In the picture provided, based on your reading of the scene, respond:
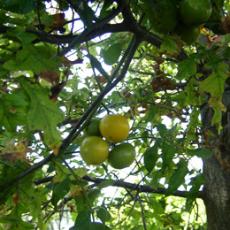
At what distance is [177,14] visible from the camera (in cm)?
191

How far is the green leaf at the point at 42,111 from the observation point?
5.40 feet

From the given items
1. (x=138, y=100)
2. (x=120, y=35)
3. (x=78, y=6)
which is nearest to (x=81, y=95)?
(x=138, y=100)

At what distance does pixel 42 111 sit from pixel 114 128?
49 centimetres

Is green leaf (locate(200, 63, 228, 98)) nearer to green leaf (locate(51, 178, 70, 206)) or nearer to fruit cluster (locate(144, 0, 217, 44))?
fruit cluster (locate(144, 0, 217, 44))

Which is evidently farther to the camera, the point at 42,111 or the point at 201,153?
the point at 201,153

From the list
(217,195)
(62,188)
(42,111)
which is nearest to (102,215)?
(62,188)

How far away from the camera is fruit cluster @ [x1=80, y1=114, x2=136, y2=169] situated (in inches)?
82.9

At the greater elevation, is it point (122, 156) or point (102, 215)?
point (122, 156)

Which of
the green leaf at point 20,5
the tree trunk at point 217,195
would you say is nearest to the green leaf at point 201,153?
the tree trunk at point 217,195

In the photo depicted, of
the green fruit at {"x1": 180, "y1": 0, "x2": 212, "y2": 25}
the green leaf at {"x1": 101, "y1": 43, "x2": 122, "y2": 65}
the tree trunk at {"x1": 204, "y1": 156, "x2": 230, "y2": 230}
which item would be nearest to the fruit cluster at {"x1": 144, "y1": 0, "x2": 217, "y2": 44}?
the green fruit at {"x1": 180, "y1": 0, "x2": 212, "y2": 25}

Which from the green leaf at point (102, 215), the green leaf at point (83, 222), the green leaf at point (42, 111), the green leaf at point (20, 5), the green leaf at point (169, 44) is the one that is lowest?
the green leaf at point (83, 222)

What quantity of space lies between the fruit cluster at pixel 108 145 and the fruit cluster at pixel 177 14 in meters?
0.46

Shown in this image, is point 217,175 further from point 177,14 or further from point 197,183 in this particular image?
point 177,14

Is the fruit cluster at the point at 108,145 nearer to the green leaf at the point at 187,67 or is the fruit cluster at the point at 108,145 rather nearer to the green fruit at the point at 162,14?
the green leaf at the point at 187,67
